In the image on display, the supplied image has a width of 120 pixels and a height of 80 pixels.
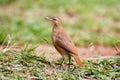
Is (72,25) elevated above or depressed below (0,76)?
above

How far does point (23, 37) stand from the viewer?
43.1ft

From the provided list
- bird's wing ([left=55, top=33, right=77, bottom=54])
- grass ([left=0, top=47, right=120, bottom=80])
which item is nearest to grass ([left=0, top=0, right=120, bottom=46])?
grass ([left=0, top=47, right=120, bottom=80])

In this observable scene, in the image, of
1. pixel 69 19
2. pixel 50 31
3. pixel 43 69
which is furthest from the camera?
pixel 69 19

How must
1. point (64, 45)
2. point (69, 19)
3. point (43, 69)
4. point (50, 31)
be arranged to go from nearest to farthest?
point (43, 69), point (64, 45), point (50, 31), point (69, 19)

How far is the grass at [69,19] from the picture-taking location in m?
13.7

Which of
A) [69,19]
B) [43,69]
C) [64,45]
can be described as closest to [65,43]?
[64,45]

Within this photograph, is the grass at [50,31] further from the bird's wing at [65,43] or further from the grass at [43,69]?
the bird's wing at [65,43]

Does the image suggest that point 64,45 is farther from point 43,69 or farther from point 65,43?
point 43,69

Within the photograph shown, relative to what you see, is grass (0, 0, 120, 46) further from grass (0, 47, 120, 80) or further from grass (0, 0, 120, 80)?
grass (0, 47, 120, 80)

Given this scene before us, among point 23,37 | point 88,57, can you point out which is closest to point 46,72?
point 88,57

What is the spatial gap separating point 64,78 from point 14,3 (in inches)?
327

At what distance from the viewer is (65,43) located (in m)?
8.91

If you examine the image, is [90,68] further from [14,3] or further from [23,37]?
[14,3]

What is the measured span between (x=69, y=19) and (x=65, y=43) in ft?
22.4
